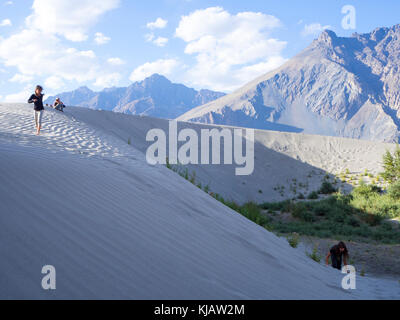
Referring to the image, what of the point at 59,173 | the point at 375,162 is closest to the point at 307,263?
the point at 59,173

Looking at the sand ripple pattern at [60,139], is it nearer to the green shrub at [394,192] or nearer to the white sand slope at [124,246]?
the white sand slope at [124,246]

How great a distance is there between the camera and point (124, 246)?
8.96 feet

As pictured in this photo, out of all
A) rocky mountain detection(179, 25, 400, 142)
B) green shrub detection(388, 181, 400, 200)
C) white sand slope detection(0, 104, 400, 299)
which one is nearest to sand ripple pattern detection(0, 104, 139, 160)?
white sand slope detection(0, 104, 400, 299)

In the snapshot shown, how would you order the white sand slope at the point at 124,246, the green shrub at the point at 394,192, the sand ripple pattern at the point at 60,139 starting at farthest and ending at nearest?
1. the green shrub at the point at 394,192
2. the sand ripple pattern at the point at 60,139
3. the white sand slope at the point at 124,246

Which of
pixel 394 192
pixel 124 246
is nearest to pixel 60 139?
pixel 124 246

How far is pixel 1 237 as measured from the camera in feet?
7.24

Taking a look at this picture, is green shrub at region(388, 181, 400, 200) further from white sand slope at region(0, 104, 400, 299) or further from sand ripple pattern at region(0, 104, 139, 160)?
sand ripple pattern at region(0, 104, 139, 160)

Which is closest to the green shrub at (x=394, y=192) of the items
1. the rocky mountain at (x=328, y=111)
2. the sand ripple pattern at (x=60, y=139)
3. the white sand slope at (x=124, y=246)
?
the white sand slope at (x=124, y=246)

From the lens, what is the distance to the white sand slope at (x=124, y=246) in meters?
2.15

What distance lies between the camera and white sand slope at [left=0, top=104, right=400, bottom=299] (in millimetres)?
2148

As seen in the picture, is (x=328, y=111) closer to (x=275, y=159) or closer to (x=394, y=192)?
(x=275, y=159)

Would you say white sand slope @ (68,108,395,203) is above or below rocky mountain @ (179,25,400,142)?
below
